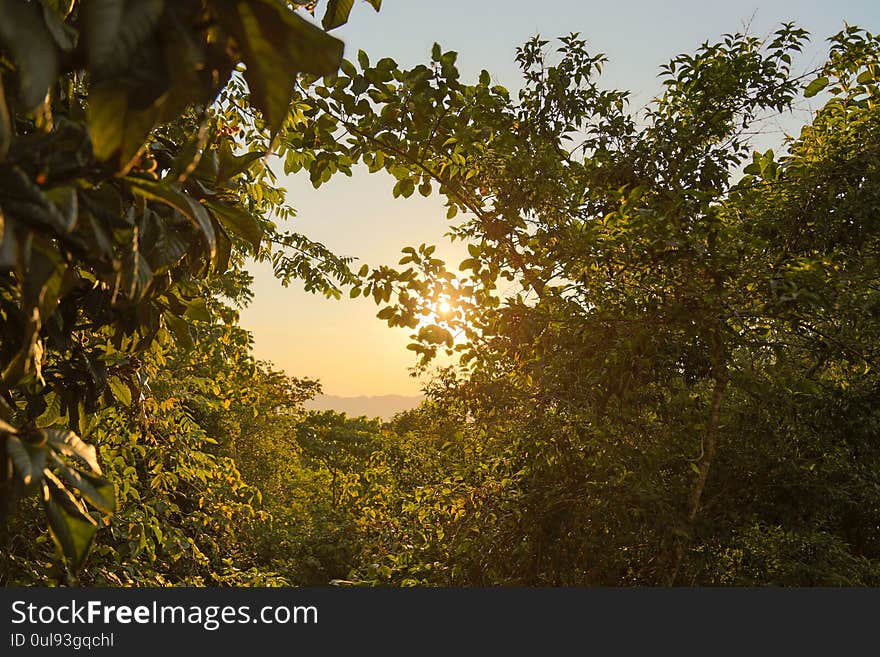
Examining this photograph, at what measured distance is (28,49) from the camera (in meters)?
0.79

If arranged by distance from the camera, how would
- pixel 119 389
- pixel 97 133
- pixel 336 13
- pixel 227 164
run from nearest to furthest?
pixel 97 133 < pixel 336 13 < pixel 227 164 < pixel 119 389

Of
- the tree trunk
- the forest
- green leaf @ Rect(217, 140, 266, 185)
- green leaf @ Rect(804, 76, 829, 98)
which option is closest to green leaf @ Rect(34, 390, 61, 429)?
the forest

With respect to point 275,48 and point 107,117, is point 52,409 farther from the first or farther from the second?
point 275,48

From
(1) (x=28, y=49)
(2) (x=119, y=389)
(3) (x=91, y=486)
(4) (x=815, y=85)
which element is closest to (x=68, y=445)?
(3) (x=91, y=486)

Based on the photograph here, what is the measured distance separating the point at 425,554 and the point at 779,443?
244 centimetres

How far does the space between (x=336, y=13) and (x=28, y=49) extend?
0.67 meters

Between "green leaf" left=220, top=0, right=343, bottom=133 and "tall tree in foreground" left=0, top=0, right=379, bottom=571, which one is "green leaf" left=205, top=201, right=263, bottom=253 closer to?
"tall tree in foreground" left=0, top=0, right=379, bottom=571

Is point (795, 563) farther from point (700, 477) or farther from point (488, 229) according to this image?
point (488, 229)

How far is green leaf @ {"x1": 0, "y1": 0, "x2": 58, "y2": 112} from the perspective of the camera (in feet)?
2.55

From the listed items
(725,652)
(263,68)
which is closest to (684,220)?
(725,652)

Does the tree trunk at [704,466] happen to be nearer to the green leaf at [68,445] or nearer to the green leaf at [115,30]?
the green leaf at [68,445]

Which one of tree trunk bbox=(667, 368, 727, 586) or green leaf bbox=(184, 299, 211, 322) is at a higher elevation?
green leaf bbox=(184, 299, 211, 322)

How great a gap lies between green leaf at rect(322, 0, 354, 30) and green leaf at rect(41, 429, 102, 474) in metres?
0.83

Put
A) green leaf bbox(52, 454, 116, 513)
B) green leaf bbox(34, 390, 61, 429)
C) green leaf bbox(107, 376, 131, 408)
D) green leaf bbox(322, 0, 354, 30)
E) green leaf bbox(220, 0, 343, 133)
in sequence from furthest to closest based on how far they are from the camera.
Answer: green leaf bbox(107, 376, 131, 408) → green leaf bbox(34, 390, 61, 429) → green leaf bbox(322, 0, 354, 30) → green leaf bbox(52, 454, 116, 513) → green leaf bbox(220, 0, 343, 133)
